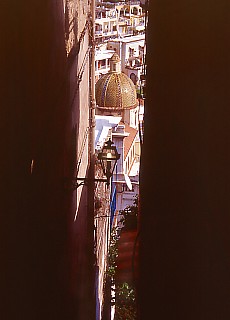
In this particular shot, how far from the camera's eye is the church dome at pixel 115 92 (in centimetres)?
1658

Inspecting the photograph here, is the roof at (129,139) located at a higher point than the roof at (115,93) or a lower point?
lower

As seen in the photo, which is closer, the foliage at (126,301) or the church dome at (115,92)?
the foliage at (126,301)
